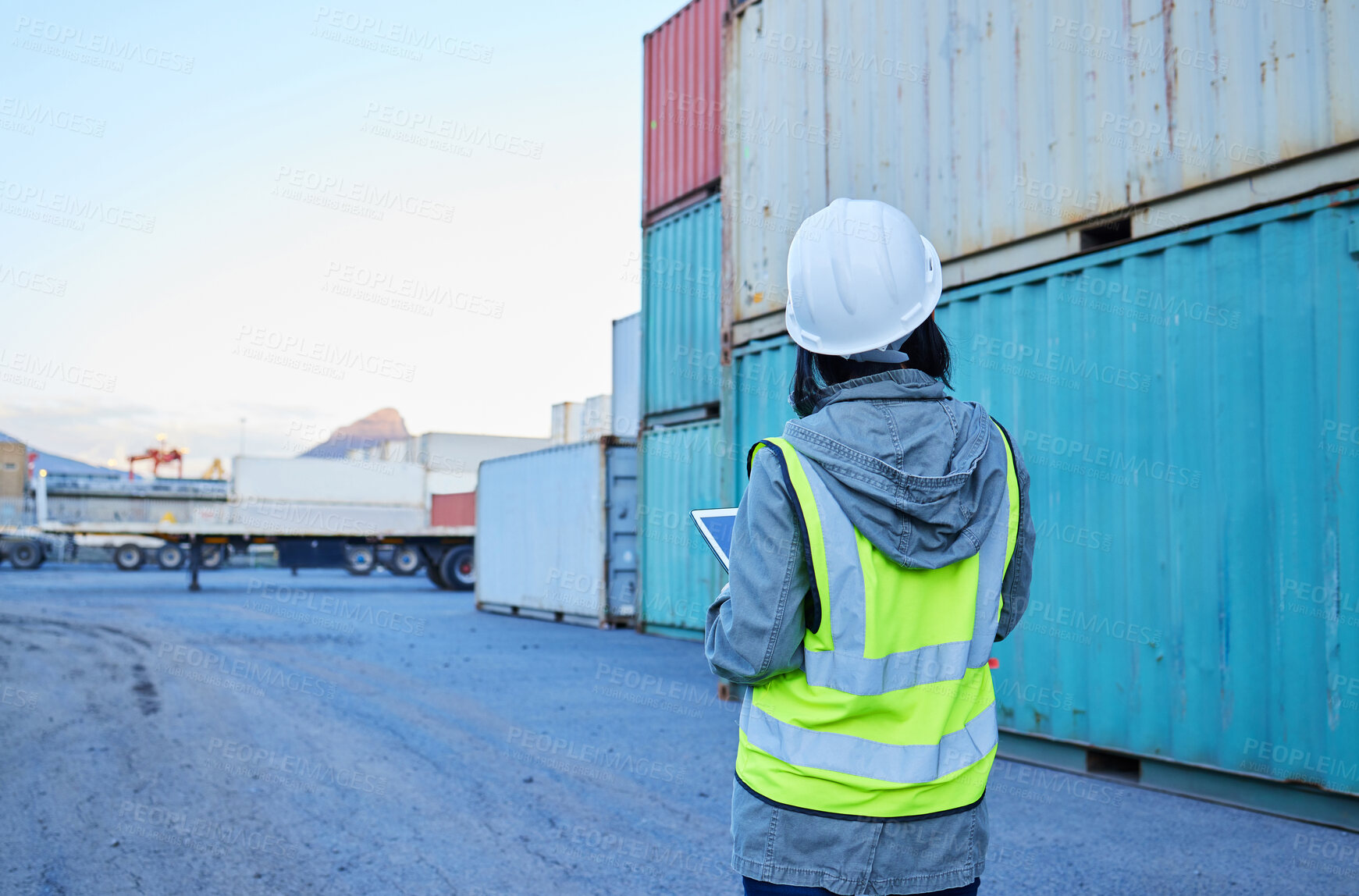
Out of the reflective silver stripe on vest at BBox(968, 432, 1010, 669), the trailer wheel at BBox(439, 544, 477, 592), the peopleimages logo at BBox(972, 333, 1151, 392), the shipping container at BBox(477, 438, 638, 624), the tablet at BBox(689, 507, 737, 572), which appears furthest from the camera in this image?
the trailer wheel at BBox(439, 544, 477, 592)

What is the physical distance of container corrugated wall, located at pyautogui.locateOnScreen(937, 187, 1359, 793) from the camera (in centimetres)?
423

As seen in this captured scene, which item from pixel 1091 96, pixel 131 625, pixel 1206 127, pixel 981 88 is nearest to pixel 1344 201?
pixel 1206 127

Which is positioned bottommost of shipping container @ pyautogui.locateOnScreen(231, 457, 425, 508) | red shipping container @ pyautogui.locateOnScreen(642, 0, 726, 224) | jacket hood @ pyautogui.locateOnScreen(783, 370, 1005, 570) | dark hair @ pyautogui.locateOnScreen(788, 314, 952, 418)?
Result: jacket hood @ pyautogui.locateOnScreen(783, 370, 1005, 570)

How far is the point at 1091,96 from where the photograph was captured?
531 centimetres

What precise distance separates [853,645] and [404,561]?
85.0ft

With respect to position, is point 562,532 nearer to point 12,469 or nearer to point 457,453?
point 457,453

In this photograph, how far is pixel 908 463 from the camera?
1402 mm

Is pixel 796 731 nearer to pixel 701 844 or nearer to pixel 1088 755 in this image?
pixel 701 844

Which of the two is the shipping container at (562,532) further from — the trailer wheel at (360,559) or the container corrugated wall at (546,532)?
the trailer wheel at (360,559)

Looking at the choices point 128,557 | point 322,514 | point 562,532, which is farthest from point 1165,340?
point 322,514

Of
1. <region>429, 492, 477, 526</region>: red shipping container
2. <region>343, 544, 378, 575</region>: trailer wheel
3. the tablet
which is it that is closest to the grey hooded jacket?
the tablet

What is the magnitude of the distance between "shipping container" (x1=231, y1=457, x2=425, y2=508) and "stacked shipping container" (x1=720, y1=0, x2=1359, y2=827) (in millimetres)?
33177

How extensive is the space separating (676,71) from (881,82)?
6.76 m

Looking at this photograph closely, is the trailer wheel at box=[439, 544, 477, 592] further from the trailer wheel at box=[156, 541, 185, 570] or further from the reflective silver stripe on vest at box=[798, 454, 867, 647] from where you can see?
the reflective silver stripe on vest at box=[798, 454, 867, 647]
